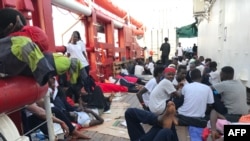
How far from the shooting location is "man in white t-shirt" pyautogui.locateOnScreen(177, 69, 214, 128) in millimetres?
3955

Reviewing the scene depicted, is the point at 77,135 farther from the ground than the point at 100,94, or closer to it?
closer to it

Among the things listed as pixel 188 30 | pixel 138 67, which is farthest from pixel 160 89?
pixel 188 30

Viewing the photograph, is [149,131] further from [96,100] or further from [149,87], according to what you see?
[96,100]

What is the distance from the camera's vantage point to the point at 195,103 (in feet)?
13.3

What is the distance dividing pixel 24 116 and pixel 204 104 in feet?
8.25

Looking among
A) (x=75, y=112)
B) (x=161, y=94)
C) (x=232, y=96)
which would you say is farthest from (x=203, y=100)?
(x=75, y=112)

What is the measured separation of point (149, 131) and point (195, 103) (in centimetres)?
142

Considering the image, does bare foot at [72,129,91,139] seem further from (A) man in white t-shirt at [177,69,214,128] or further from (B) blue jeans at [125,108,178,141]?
(A) man in white t-shirt at [177,69,214,128]

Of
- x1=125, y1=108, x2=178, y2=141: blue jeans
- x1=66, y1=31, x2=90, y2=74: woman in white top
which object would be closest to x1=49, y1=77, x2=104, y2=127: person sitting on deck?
x1=125, y1=108, x2=178, y2=141: blue jeans

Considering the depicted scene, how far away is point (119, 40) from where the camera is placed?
1175 centimetres

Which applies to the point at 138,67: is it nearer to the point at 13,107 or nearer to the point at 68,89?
the point at 68,89

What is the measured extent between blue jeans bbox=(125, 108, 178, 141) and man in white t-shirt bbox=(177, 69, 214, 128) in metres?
1.24

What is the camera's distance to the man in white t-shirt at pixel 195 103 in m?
3.96

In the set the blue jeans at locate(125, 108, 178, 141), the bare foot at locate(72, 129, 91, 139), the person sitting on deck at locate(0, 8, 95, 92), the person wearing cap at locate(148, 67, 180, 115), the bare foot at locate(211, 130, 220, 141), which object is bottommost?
the bare foot at locate(72, 129, 91, 139)
